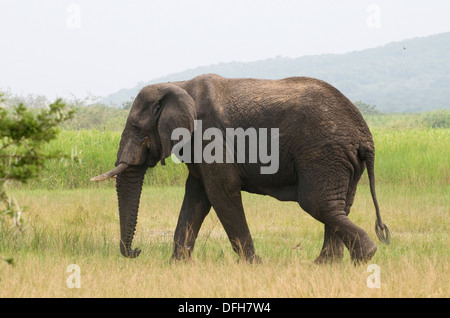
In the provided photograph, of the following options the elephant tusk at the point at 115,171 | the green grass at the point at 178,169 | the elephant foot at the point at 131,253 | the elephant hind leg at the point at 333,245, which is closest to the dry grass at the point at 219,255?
the elephant foot at the point at 131,253

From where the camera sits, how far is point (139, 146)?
7.76m

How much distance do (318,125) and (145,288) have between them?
2439 mm

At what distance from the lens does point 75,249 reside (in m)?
8.08

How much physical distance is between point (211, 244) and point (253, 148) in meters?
2.27

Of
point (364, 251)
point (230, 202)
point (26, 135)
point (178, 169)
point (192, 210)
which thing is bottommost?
point (178, 169)

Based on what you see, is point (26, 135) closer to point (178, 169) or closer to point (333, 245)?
point (333, 245)

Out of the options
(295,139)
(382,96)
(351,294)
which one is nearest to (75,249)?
(295,139)

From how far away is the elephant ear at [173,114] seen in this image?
7.30m

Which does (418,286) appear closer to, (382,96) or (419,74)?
(382,96)

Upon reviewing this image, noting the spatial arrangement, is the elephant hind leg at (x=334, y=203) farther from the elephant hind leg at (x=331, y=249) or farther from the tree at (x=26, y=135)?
the tree at (x=26, y=135)

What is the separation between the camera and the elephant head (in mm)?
7555

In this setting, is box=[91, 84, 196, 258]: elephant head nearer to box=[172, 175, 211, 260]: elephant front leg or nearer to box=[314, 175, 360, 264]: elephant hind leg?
box=[172, 175, 211, 260]: elephant front leg

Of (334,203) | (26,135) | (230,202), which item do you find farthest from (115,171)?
(26,135)

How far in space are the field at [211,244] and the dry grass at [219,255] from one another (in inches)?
0.7
